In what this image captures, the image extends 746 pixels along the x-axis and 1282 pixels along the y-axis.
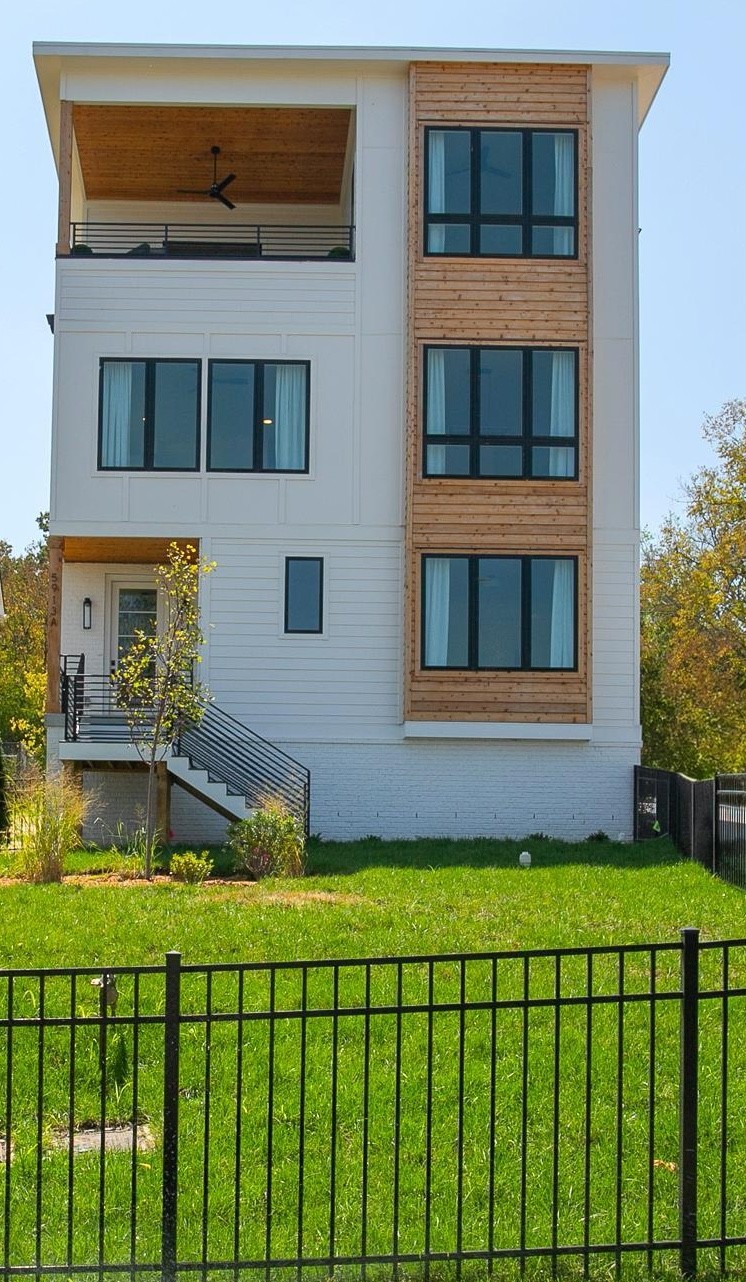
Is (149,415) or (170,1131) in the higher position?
(149,415)

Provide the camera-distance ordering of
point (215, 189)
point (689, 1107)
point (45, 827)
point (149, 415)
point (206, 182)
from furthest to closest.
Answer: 1. point (206, 182)
2. point (215, 189)
3. point (149, 415)
4. point (45, 827)
5. point (689, 1107)

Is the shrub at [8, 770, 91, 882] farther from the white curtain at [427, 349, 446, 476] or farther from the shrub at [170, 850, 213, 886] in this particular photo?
the white curtain at [427, 349, 446, 476]

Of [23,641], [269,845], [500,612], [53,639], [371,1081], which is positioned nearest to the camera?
[371,1081]

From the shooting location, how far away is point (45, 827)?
16.5 metres

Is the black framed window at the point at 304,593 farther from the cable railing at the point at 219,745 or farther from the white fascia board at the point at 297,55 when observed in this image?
the white fascia board at the point at 297,55

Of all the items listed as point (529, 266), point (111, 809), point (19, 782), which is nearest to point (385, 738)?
point (111, 809)

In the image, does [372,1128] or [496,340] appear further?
[496,340]

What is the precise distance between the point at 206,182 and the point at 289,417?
17.8ft

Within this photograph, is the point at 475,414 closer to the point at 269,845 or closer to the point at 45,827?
the point at 269,845

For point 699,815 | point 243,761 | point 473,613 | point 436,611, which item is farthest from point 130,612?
point 699,815

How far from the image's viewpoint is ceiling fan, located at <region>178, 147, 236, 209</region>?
24.5 meters

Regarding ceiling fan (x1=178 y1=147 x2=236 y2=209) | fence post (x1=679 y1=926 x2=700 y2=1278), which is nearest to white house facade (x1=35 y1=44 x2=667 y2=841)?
ceiling fan (x1=178 y1=147 x2=236 y2=209)

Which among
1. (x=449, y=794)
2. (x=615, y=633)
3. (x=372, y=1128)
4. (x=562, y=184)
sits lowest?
(x=372, y=1128)

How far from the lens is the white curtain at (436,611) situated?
22.3 meters
